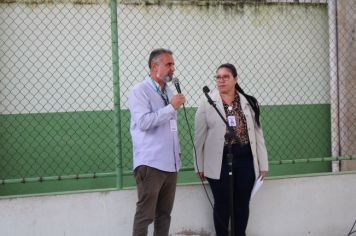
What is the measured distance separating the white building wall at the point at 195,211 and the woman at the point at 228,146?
37 cm

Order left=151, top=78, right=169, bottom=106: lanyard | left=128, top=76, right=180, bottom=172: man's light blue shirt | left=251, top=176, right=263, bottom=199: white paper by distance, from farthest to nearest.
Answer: left=251, top=176, right=263, bottom=199: white paper, left=151, top=78, right=169, bottom=106: lanyard, left=128, top=76, right=180, bottom=172: man's light blue shirt

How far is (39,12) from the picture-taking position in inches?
246

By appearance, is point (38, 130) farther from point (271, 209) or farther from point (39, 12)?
point (271, 209)

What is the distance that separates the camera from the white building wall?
4.58 meters

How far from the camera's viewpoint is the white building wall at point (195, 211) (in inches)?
180

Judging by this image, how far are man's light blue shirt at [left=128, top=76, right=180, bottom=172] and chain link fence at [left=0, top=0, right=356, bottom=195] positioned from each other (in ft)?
5.39

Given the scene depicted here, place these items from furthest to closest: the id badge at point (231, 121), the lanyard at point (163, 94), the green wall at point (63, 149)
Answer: the green wall at point (63, 149) < the id badge at point (231, 121) < the lanyard at point (163, 94)

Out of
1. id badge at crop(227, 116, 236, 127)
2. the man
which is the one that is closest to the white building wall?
the man

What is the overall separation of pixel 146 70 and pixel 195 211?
2.26m

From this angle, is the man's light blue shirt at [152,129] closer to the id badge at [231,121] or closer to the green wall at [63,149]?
the id badge at [231,121]

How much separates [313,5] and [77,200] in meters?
4.49

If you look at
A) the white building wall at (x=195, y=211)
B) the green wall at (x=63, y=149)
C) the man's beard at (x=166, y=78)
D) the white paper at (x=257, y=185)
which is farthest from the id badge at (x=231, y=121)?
the green wall at (x=63, y=149)

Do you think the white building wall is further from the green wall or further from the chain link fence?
the green wall

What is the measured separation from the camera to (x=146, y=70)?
6.57 m
